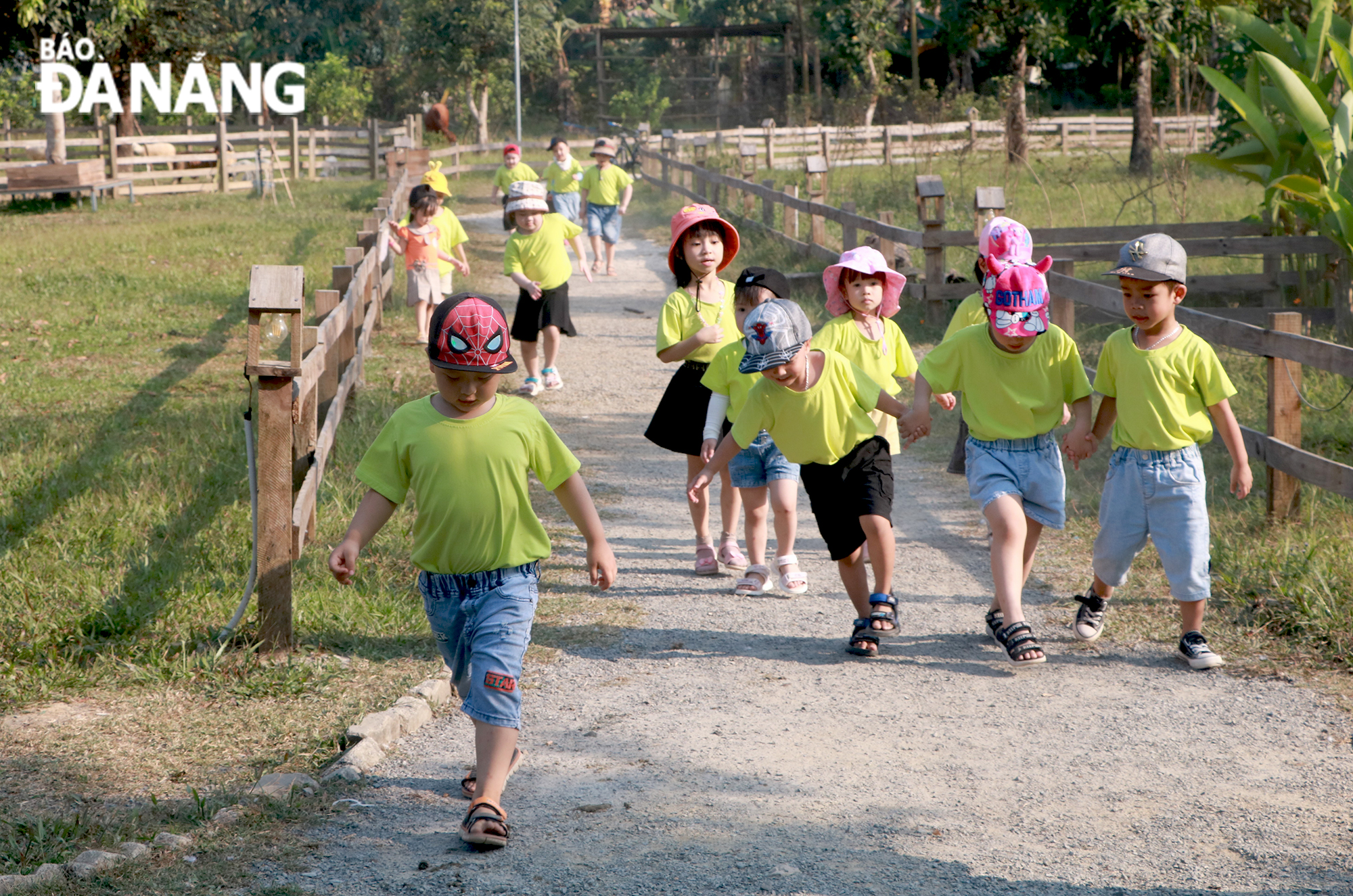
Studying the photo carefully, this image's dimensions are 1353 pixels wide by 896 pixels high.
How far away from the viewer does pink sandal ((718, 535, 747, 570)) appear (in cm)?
652

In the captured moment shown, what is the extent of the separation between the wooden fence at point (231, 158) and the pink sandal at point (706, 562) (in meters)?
19.4

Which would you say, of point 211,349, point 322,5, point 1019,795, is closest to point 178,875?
point 1019,795

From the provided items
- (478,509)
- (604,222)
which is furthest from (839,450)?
(604,222)

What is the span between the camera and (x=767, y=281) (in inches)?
227

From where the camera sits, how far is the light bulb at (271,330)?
16.5ft

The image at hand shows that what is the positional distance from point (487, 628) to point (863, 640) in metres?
1.98

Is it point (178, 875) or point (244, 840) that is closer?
point (178, 875)

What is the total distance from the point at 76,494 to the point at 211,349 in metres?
4.58

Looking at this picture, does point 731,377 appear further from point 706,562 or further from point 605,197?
point 605,197

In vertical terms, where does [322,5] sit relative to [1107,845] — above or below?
above

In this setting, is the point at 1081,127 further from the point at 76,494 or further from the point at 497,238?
the point at 76,494

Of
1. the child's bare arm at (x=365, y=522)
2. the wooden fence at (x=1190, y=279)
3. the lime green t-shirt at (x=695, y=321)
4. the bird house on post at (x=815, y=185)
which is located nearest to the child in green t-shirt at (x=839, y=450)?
the lime green t-shirt at (x=695, y=321)

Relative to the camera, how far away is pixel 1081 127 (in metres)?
37.7

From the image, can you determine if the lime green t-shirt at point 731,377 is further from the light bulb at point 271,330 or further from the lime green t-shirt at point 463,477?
the lime green t-shirt at point 463,477
